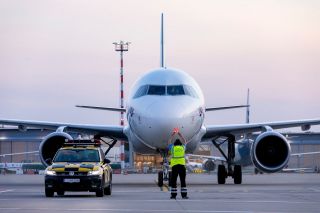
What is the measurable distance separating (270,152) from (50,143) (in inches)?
347

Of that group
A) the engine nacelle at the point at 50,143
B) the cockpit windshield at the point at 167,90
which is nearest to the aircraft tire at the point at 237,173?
the cockpit windshield at the point at 167,90

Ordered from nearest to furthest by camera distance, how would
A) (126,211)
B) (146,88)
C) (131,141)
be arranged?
(126,211) < (146,88) < (131,141)

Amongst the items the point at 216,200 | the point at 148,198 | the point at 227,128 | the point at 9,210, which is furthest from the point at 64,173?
the point at 227,128

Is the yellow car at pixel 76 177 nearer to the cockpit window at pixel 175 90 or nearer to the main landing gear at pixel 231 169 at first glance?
the cockpit window at pixel 175 90

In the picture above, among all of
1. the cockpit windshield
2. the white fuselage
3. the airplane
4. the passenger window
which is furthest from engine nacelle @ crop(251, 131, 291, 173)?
the passenger window

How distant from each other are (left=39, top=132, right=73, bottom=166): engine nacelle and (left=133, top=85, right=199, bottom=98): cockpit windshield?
4.65m

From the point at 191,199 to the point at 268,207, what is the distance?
389cm

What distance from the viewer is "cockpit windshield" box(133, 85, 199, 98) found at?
33.0 meters

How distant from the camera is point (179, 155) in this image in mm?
26219

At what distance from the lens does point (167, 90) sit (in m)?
33.0

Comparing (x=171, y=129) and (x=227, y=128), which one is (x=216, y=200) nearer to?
(x=171, y=129)

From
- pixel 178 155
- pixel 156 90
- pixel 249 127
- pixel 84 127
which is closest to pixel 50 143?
pixel 84 127

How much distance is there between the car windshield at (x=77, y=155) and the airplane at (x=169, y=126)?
3917mm

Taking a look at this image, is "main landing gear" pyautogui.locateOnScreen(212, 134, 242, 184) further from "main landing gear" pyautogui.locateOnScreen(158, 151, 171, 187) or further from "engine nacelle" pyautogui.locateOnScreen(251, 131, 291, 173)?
"main landing gear" pyautogui.locateOnScreen(158, 151, 171, 187)
